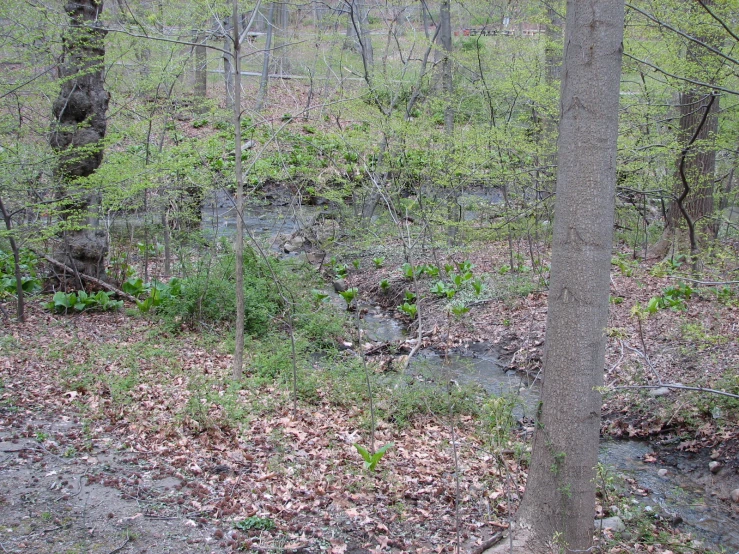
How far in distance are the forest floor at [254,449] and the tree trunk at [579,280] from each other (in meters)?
0.28

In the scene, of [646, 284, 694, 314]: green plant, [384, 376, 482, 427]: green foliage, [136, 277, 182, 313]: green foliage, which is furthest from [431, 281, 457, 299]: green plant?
[136, 277, 182, 313]: green foliage

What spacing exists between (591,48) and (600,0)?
0.80 feet

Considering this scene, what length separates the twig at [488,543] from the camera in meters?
3.57

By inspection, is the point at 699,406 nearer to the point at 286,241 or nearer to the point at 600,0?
the point at 600,0

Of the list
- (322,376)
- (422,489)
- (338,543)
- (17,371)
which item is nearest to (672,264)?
(322,376)

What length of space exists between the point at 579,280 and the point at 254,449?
312 cm

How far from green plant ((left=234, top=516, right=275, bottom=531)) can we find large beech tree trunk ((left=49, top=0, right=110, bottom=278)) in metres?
5.81

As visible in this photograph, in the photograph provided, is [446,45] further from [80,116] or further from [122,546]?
[122,546]

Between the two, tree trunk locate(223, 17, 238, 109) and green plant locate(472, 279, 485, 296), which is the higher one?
tree trunk locate(223, 17, 238, 109)

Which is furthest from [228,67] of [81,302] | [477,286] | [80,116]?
[477,286]

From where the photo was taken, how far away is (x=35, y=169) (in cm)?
761

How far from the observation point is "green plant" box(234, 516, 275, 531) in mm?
3705

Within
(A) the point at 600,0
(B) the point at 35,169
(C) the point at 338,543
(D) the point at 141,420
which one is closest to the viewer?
(A) the point at 600,0

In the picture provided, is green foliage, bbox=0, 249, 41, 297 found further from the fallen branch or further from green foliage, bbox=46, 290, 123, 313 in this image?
green foliage, bbox=46, 290, 123, 313
